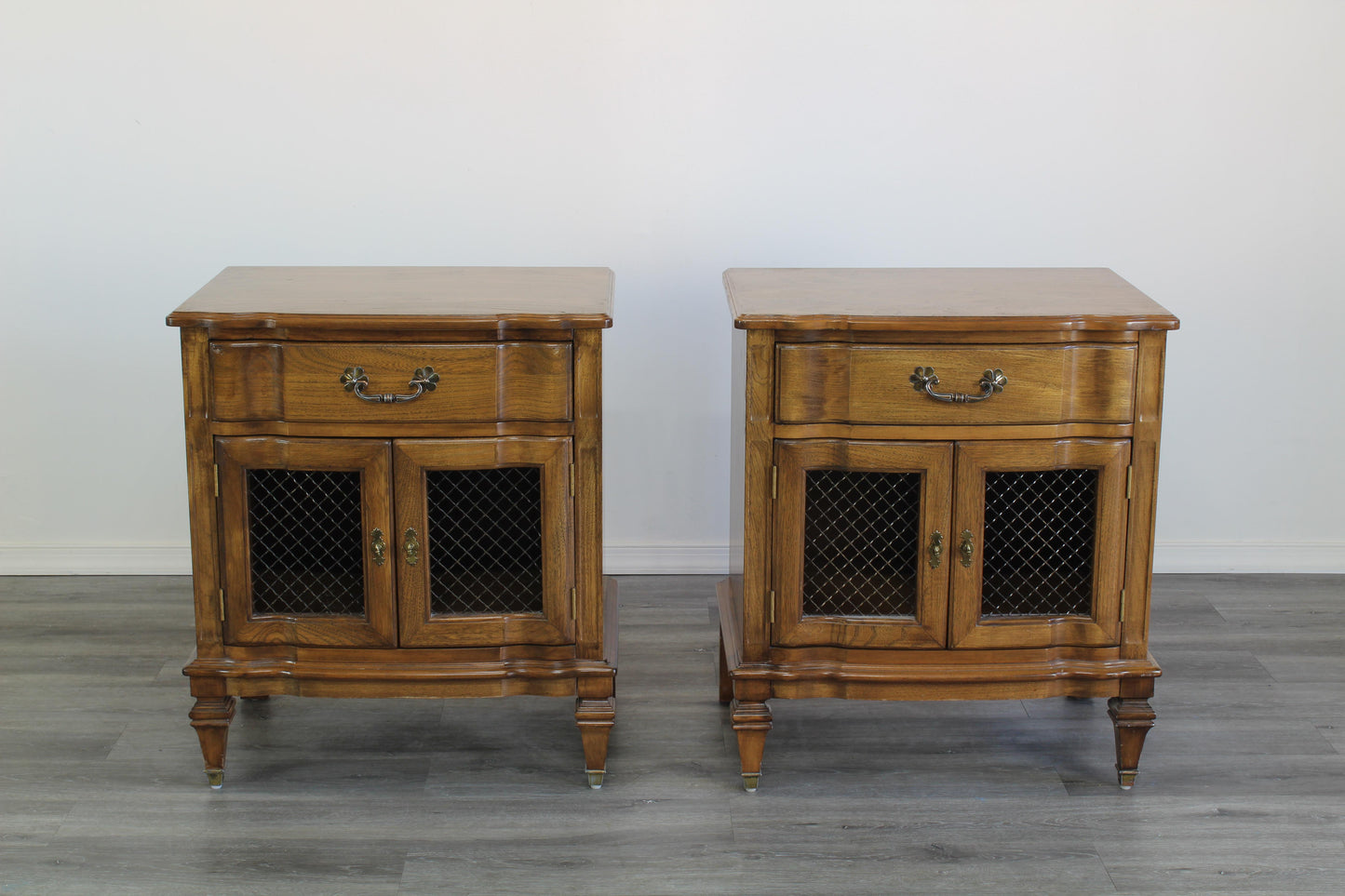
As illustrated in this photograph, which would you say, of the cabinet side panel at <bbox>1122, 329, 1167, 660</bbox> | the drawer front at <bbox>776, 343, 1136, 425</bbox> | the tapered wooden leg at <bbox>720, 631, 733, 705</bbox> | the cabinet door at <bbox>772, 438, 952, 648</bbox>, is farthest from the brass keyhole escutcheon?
the tapered wooden leg at <bbox>720, 631, 733, 705</bbox>

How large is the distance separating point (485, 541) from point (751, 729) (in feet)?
1.61

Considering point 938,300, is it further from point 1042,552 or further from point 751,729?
→ point 751,729

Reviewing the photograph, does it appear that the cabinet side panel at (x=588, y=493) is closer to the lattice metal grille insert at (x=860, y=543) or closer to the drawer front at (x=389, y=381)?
the drawer front at (x=389, y=381)

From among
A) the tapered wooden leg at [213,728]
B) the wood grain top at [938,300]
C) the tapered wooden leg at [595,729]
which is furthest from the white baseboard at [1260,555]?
the tapered wooden leg at [213,728]

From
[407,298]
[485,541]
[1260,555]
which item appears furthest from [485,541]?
[1260,555]

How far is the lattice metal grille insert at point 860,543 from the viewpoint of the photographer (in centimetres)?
210

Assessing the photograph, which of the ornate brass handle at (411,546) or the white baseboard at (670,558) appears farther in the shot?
the white baseboard at (670,558)

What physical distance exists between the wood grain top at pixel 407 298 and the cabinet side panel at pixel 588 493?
0.06m

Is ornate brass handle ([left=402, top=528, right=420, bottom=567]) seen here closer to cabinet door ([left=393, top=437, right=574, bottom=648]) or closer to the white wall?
cabinet door ([left=393, top=437, right=574, bottom=648])

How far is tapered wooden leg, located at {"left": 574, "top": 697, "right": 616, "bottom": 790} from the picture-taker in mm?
2158

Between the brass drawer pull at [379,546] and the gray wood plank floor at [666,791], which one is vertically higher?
the brass drawer pull at [379,546]

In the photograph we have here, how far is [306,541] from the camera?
2119 mm

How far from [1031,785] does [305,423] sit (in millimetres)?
1226

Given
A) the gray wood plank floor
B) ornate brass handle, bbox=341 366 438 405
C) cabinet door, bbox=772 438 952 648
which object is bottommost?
the gray wood plank floor
